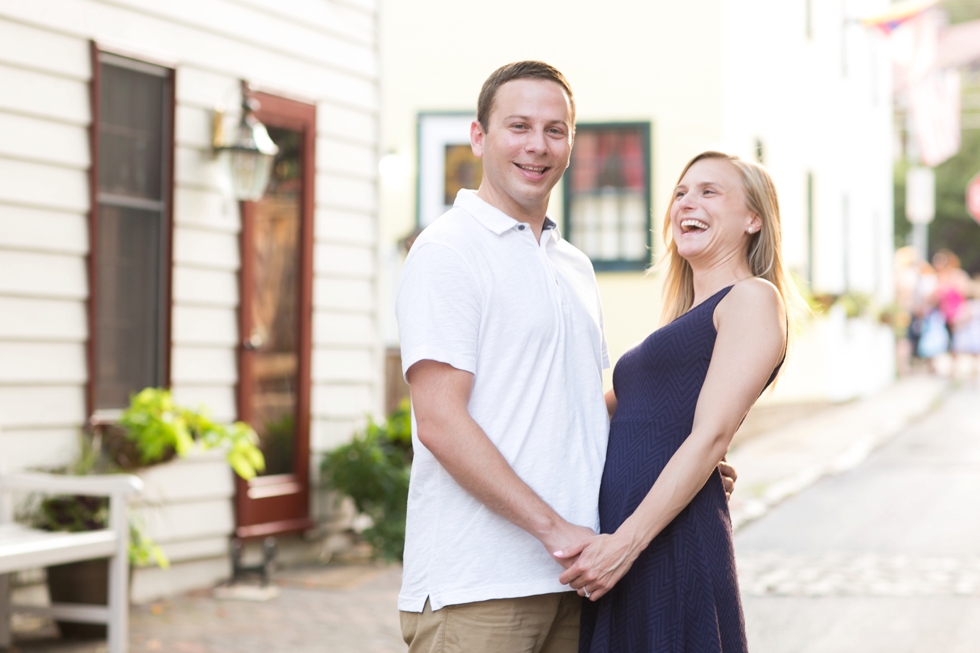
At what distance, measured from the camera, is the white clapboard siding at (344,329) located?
8023mm

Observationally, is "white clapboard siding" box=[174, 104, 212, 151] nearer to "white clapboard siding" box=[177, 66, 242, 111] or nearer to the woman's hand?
"white clapboard siding" box=[177, 66, 242, 111]

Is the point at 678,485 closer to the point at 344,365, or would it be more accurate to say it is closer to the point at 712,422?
the point at 712,422

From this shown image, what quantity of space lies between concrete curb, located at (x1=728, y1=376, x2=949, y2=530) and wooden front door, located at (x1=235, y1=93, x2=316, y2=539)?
2.77 metres

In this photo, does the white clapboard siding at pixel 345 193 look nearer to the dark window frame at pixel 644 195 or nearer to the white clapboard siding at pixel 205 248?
the white clapboard siding at pixel 205 248

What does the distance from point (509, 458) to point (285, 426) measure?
532cm

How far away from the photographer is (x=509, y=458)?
2643mm

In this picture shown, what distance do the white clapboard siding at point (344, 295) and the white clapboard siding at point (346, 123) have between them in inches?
36.5

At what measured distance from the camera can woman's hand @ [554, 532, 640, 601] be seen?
103 inches

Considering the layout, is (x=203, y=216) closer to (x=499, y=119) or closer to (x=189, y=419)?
(x=189, y=419)

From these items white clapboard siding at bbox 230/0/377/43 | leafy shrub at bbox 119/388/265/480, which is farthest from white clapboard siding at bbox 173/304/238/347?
white clapboard siding at bbox 230/0/377/43

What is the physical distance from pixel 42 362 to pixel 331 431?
7.94 ft

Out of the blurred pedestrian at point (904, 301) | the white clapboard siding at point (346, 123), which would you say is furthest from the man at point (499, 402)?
the blurred pedestrian at point (904, 301)

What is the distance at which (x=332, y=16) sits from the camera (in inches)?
321

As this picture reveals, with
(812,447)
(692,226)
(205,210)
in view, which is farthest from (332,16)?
(812,447)
